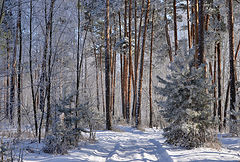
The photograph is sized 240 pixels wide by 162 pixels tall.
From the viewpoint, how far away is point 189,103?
7.15 metres

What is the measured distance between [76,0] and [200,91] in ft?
28.2

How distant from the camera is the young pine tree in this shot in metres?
7.09

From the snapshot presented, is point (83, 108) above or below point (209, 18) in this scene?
below

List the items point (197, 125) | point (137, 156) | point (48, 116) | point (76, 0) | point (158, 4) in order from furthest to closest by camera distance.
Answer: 1. point (158, 4)
2. point (76, 0)
3. point (48, 116)
4. point (197, 125)
5. point (137, 156)

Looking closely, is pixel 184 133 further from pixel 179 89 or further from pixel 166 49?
pixel 166 49

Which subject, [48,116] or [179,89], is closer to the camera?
[179,89]

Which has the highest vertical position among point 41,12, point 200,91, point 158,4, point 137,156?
point 158,4

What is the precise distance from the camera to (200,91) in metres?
7.18

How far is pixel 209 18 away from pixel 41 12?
14045mm

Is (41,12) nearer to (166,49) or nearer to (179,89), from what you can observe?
(179,89)

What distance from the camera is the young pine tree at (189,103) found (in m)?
7.09

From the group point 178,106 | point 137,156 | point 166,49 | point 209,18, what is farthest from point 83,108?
point 209,18

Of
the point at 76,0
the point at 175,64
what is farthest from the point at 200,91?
the point at 76,0

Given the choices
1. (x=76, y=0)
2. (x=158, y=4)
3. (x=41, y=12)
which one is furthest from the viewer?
(x=158, y=4)
